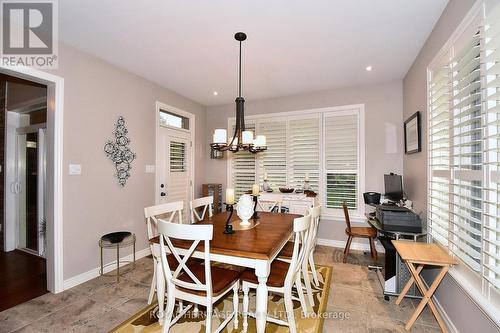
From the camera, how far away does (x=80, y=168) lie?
2.78 m

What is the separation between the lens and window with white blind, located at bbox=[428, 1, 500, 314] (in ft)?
4.70

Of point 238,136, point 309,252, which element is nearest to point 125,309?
point 309,252

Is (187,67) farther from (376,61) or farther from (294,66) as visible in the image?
(376,61)

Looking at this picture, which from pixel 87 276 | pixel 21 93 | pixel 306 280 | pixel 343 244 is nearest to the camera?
pixel 306 280

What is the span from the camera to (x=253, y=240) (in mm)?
1888

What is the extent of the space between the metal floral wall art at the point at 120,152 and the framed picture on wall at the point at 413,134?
383 centimetres

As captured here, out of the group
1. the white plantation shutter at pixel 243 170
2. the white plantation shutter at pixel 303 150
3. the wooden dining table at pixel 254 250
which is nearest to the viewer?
the wooden dining table at pixel 254 250

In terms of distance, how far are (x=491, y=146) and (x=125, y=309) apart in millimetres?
3238

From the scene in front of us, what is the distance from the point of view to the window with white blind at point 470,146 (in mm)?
1434

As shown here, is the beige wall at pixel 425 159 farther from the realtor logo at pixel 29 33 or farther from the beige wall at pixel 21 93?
the beige wall at pixel 21 93

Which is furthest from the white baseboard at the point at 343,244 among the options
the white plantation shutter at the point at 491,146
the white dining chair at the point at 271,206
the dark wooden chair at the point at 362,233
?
the white plantation shutter at the point at 491,146

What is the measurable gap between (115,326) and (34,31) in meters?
2.98

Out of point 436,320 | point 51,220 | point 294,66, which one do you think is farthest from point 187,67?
point 436,320

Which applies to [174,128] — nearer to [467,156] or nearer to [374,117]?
[374,117]
